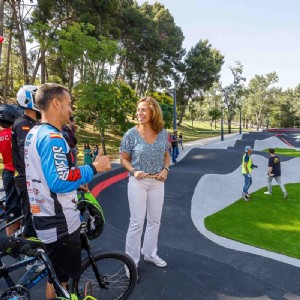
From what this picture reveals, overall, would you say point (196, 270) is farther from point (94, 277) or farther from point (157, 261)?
point (94, 277)

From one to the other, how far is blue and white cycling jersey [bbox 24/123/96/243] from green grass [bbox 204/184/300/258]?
4.97 meters

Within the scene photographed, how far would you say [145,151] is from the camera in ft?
11.7

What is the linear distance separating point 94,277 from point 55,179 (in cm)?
154

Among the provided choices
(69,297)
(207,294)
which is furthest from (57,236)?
(207,294)

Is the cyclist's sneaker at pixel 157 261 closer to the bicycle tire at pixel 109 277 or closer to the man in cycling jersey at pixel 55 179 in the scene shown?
the bicycle tire at pixel 109 277

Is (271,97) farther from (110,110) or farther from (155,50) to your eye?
(110,110)

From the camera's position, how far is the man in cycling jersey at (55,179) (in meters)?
1.97

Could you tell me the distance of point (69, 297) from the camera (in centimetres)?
203

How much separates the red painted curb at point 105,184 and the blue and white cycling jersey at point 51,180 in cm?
643

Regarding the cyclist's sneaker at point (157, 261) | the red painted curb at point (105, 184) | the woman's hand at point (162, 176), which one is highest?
the woman's hand at point (162, 176)

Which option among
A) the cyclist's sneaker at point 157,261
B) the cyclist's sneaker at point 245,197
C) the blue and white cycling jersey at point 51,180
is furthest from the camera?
the cyclist's sneaker at point 245,197

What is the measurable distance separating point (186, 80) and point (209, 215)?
41.0m

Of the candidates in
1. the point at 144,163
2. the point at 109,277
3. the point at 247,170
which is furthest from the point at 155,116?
the point at 247,170

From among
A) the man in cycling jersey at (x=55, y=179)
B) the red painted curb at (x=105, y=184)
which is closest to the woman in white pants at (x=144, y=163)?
the man in cycling jersey at (x=55, y=179)
